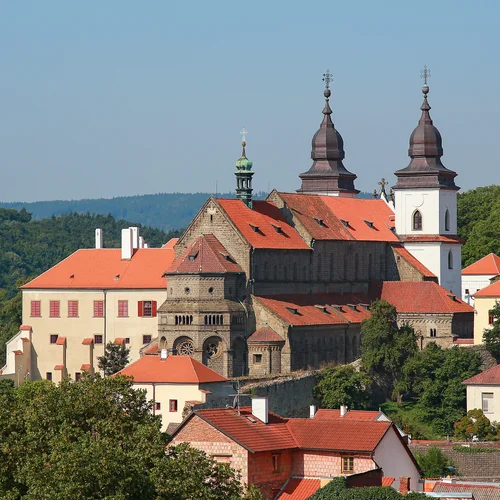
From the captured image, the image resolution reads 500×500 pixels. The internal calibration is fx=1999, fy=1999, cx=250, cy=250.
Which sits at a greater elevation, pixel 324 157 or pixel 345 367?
pixel 324 157

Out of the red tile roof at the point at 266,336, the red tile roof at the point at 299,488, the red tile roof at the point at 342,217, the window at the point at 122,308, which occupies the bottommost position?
the red tile roof at the point at 299,488

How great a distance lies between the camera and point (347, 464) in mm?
58062

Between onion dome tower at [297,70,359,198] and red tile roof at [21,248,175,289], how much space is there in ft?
74.6

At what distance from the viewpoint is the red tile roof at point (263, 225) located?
98188 mm

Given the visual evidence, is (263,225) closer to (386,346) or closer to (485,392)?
(386,346)

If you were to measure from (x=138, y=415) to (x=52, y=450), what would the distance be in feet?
15.9

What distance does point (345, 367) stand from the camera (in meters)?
96.2

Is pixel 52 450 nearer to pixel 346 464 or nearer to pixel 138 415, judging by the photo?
pixel 138 415

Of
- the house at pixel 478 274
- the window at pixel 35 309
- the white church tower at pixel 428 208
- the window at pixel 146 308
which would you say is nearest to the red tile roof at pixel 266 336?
the window at pixel 146 308

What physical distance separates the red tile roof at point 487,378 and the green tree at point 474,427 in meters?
2.04

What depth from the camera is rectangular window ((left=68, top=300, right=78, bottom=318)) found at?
103 metres

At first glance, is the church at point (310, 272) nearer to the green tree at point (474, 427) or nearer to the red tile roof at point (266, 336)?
the red tile roof at point (266, 336)

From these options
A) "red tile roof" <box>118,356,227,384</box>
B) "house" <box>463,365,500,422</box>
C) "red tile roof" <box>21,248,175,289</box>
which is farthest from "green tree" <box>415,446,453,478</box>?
"red tile roof" <box>21,248,175,289</box>

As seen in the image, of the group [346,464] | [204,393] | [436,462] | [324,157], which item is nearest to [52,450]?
[346,464]
